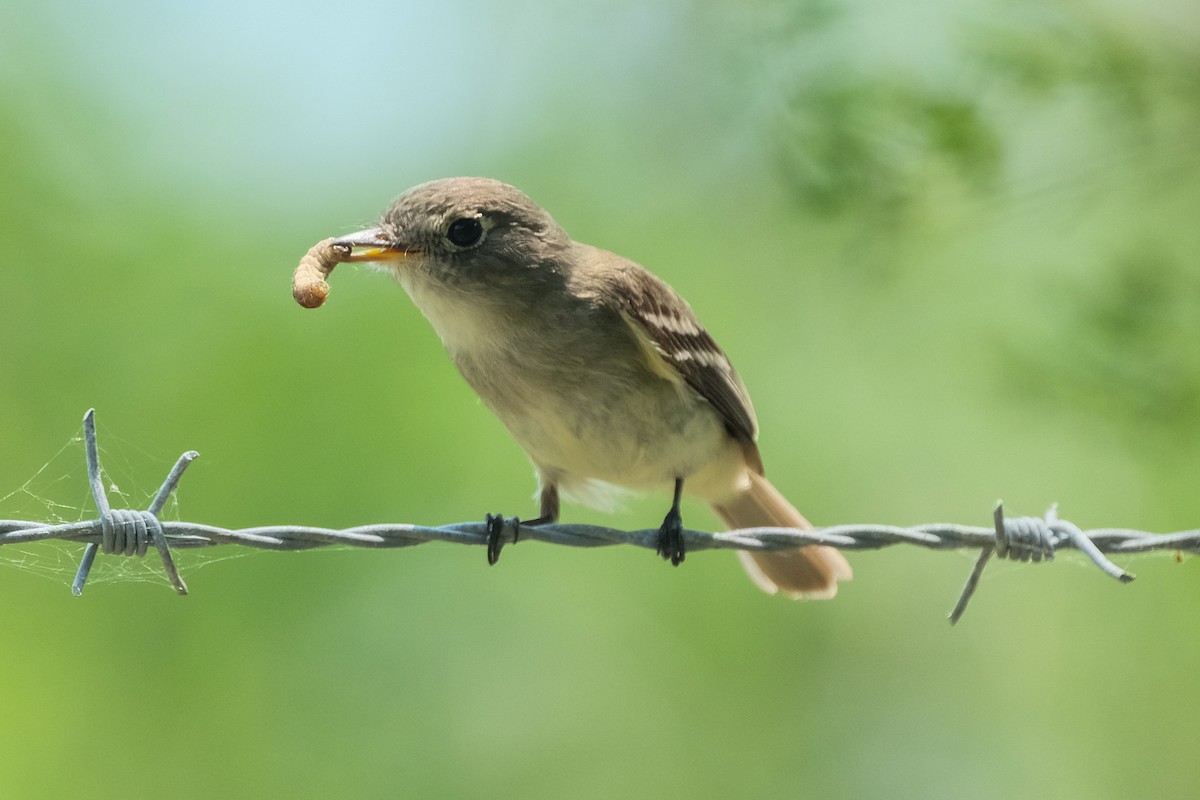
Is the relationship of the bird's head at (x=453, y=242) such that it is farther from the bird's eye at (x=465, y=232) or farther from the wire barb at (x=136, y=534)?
the wire barb at (x=136, y=534)

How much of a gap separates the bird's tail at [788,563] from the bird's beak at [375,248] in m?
1.72

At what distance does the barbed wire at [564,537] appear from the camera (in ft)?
9.25

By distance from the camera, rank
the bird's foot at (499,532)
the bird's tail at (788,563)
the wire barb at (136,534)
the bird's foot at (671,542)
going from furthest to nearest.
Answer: the bird's tail at (788,563)
the bird's foot at (499,532)
the bird's foot at (671,542)
the wire barb at (136,534)

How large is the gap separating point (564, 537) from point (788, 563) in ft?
5.73

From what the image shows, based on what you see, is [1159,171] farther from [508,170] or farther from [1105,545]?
[508,170]

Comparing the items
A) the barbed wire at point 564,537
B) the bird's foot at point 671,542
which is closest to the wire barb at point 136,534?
the barbed wire at point 564,537

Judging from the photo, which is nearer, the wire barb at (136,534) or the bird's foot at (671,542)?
the wire barb at (136,534)

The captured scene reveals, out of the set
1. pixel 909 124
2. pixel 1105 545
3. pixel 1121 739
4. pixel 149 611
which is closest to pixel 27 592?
pixel 149 611

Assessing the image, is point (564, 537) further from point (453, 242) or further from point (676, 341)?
point (453, 242)

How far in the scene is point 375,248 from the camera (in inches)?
169

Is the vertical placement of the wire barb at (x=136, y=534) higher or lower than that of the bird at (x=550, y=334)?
lower

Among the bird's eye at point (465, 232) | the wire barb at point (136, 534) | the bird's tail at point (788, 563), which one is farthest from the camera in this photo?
the bird's tail at point (788, 563)

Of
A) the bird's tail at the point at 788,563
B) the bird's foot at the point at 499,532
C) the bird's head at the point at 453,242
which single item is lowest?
the bird's foot at the point at 499,532

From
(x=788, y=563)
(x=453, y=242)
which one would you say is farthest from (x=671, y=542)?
(x=453, y=242)
